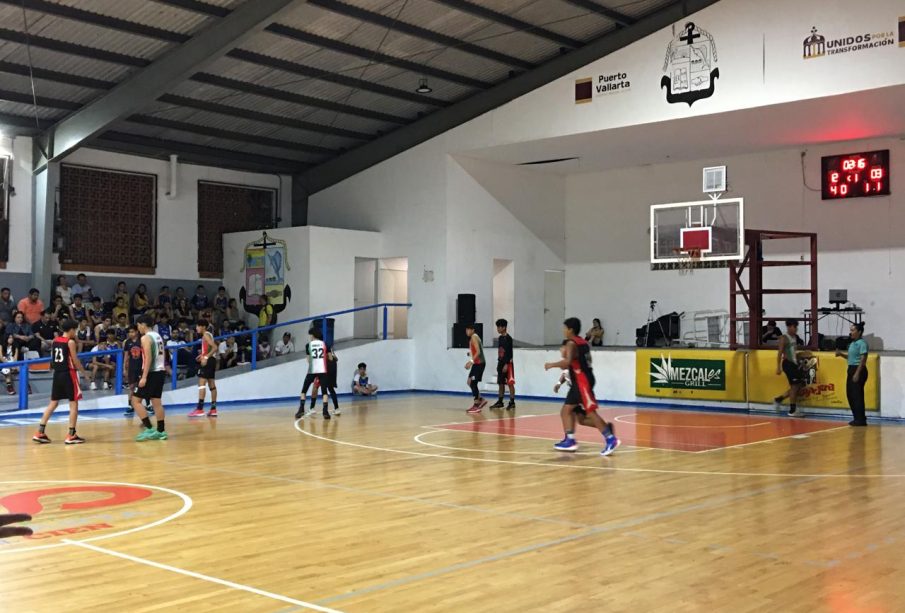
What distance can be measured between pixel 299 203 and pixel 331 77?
286 inches

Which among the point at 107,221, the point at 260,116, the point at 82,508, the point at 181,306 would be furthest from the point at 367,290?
the point at 82,508

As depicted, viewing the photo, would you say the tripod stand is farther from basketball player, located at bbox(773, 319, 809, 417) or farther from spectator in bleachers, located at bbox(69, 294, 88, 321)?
spectator in bleachers, located at bbox(69, 294, 88, 321)

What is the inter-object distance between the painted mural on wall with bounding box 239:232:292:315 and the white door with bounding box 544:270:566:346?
7747 mm

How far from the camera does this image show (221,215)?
90.2ft

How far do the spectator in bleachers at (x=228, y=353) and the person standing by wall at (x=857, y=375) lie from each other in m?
14.0

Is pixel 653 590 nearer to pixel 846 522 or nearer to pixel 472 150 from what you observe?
pixel 846 522

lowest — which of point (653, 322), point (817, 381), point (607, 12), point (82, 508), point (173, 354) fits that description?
point (82, 508)

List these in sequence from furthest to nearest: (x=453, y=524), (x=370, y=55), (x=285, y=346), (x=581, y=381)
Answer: (x=285, y=346) → (x=370, y=55) → (x=581, y=381) → (x=453, y=524)

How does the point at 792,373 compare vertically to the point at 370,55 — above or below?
below

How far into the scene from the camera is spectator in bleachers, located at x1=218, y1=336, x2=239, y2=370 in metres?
22.8

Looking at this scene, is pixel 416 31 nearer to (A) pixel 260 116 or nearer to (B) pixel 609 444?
(A) pixel 260 116

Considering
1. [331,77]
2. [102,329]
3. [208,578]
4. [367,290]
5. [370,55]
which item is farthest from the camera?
[367,290]

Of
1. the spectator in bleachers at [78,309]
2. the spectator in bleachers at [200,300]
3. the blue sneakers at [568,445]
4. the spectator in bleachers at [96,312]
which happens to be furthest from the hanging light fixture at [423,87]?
the blue sneakers at [568,445]

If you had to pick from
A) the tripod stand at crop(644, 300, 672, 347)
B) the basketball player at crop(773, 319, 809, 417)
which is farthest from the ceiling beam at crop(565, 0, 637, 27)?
the tripod stand at crop(644, 300, 672, 347)
